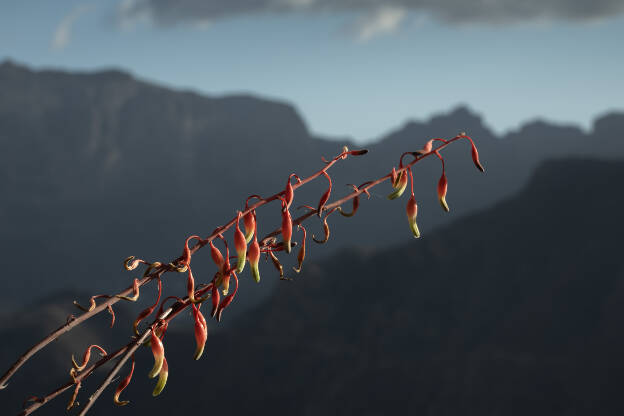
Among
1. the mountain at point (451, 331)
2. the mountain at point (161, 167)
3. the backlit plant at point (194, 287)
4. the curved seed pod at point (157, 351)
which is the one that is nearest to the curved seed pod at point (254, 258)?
the backlit plant at point (194, 287)

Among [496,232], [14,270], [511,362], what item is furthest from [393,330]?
[14,270]

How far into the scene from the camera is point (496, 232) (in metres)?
60.5

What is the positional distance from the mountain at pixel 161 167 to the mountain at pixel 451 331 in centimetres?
5106

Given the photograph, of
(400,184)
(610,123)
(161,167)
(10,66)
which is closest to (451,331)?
(400,184)

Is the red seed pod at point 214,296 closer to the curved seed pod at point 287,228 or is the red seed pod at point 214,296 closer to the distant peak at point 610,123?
the curved seed pod at point 287,228

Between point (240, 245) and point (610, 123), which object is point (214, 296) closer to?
point (240, 245)

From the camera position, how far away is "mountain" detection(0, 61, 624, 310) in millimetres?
127312

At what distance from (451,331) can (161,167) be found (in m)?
128

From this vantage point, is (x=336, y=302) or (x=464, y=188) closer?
(x=336, y=302)

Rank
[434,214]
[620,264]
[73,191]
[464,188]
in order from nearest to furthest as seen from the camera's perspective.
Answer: [620,264] → [434,214] → [464,188] → [73,191]

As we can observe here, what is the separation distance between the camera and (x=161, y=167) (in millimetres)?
165125

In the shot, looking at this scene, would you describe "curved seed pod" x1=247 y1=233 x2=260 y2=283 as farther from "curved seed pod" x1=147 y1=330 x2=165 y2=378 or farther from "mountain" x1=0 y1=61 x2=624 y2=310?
"mountain" x1=0 y1=61 x2=624 y2=310

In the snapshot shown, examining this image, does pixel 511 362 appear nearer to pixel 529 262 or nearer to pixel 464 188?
pixel 529 262

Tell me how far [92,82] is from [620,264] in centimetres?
15852
